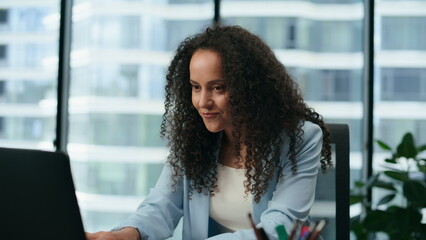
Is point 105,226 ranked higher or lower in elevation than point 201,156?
lower

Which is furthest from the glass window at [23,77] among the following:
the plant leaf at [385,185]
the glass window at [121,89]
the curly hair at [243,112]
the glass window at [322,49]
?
the curly hair at [243,112]

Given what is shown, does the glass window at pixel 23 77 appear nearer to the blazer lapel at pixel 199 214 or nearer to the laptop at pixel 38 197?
the blazer lapel at pixel 199 214

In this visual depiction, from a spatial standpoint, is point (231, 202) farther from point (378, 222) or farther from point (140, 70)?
point (140, 70)

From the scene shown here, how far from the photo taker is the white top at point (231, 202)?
1509 millimetres

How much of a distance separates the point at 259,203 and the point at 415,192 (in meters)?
1.94

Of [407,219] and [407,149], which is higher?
[407,149]

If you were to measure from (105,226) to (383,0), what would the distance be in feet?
7.58

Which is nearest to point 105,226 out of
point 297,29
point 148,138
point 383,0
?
point 148,138

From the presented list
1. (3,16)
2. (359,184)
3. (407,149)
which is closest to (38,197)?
(407,149)

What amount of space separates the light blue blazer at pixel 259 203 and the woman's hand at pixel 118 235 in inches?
0.9

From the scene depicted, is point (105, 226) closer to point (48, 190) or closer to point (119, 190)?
point (119, 190)

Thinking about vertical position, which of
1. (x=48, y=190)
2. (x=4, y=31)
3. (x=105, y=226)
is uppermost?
(x=4, y=31)

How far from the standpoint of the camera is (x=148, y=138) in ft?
13.3

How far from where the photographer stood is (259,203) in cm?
149
